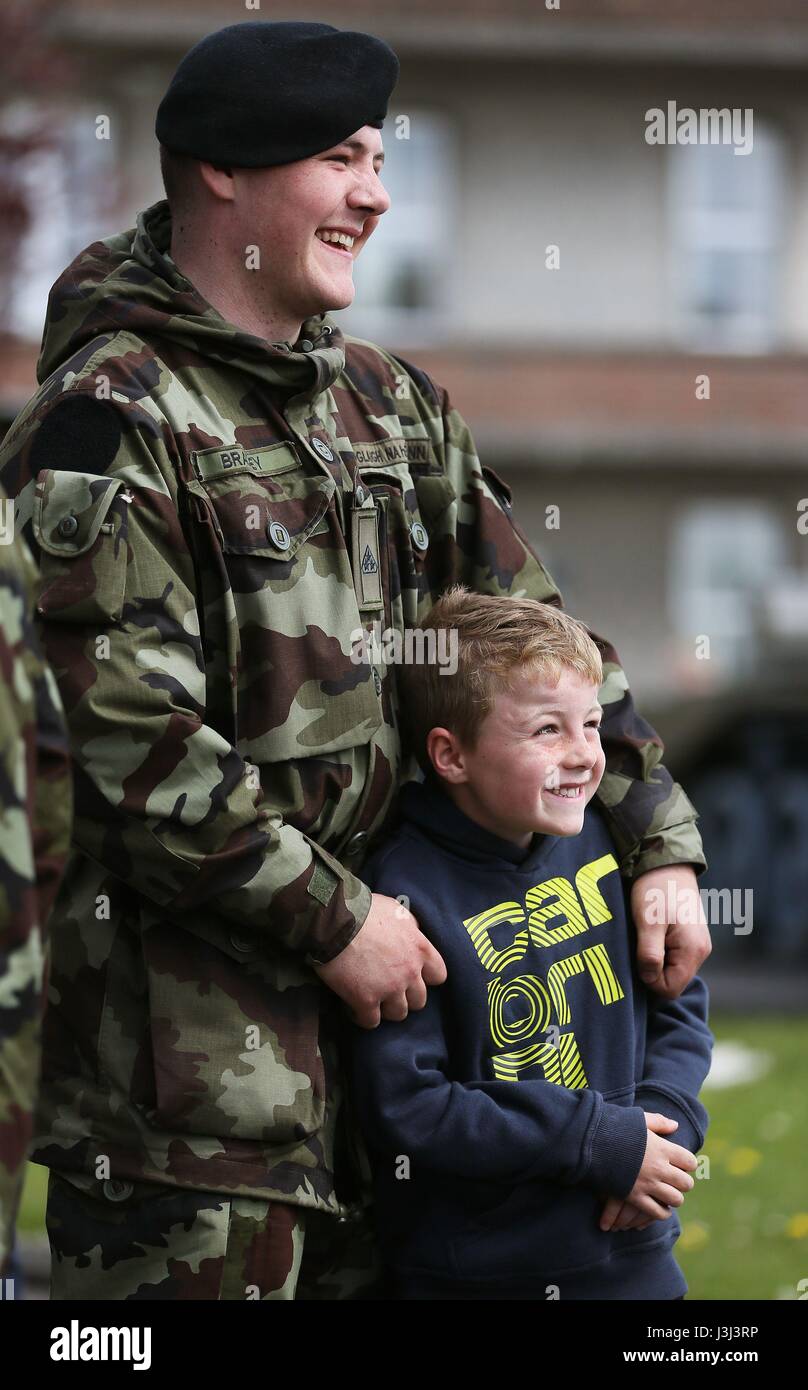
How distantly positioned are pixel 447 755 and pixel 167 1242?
85 cm

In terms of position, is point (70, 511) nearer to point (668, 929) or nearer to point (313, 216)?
point (313, 216)

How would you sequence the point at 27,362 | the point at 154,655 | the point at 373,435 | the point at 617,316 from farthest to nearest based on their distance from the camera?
the point at 617,316
the point at 27,362
the point at 373,435
the point at 154,655

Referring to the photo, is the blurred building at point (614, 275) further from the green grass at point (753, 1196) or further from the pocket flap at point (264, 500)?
the pocket flap at point (264, 500)

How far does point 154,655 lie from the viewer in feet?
9.15

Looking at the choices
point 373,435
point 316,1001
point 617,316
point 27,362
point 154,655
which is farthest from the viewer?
point 617,316

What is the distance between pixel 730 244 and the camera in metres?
20.9

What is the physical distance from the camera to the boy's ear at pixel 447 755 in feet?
10.2

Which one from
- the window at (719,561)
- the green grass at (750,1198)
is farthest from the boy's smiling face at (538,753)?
the window at (719,561)

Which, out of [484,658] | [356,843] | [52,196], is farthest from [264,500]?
[52,196]

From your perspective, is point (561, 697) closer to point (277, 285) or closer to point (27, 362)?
point (277, 285)

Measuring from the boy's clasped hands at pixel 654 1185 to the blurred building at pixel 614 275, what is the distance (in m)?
16.9

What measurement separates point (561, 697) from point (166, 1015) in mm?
770

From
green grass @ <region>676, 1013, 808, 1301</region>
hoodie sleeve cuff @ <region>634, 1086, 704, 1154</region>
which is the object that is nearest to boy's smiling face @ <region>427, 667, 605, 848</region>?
hoodie sleeve cuff @ <region>634, 1086, 704, 1154</region>
